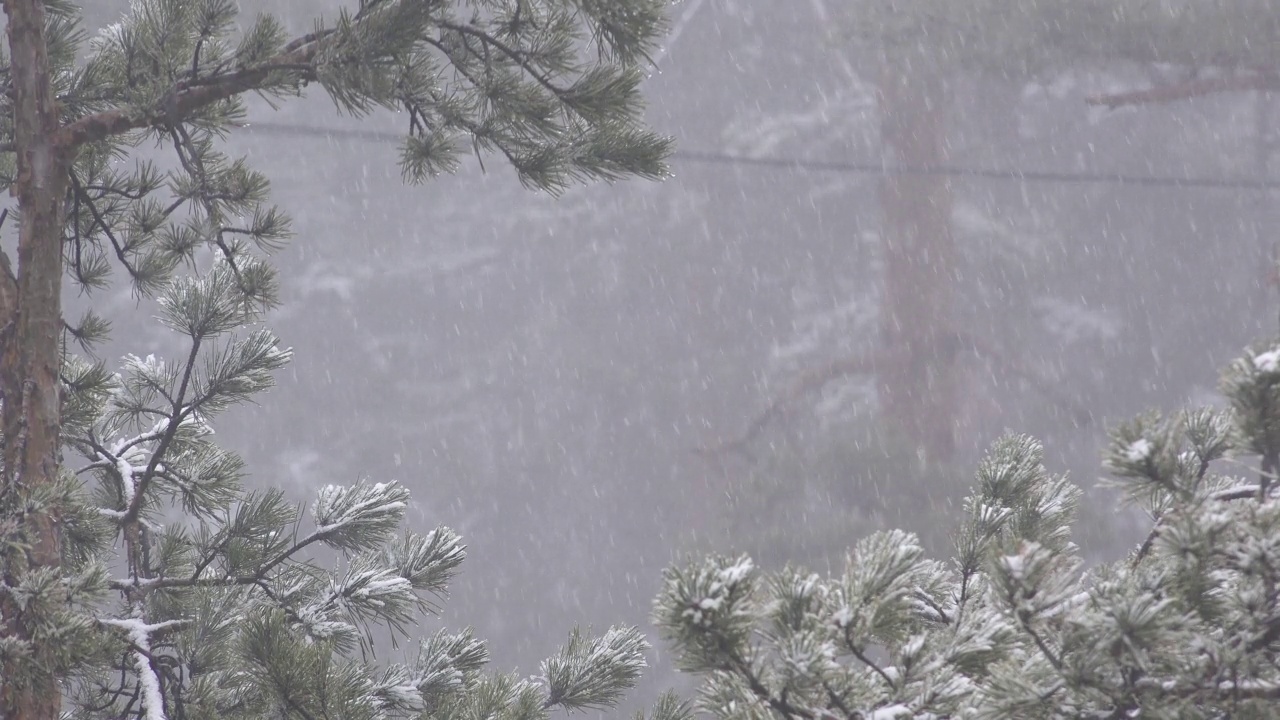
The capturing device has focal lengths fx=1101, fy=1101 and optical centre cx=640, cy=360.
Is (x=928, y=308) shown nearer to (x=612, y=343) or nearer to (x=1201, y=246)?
(x=1201, y=246)

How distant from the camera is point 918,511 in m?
6.78

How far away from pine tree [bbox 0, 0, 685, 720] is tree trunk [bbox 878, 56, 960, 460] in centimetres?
639

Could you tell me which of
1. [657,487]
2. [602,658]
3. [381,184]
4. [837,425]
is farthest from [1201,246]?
[602,658]

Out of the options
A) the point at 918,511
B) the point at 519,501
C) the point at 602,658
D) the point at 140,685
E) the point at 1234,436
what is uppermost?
the point at 519,501

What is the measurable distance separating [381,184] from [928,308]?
8.62m

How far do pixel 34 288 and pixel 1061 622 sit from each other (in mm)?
1311

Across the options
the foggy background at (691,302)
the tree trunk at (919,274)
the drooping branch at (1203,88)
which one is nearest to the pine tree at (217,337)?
the drooping branch at (1203,88)

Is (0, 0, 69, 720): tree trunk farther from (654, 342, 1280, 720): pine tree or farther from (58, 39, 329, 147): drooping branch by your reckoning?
(654, 342, 1280, 720): pine tree

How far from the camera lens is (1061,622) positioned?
0.91 meters

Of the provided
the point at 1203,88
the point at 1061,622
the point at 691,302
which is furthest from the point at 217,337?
the point at 691,302

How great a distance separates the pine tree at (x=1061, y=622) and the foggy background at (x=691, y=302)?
8138mm

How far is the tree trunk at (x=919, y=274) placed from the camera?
800 centimetres

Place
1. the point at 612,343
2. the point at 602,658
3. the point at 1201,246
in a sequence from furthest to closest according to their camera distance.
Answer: the point at 612,343
the point at 1201,246
the point at 602,658

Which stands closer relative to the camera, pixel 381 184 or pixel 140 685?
pixel 140 685
